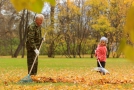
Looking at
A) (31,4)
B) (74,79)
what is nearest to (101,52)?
(74,79)

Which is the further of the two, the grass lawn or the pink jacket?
the pink jacket

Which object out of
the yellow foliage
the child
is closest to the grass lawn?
the yellow foliage

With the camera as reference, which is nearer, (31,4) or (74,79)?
(31,4)

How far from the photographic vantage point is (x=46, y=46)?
1953 inches

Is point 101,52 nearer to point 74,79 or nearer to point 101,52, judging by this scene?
point 101,52

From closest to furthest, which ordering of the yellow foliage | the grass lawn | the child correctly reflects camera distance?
the yellow foliage, the grass lawn, the child

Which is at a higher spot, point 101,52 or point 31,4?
point 31,4

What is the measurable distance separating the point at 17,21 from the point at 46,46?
215 inches

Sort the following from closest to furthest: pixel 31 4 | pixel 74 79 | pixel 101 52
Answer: pixel 31 4 → pixel 74 79 → pixel 101 52

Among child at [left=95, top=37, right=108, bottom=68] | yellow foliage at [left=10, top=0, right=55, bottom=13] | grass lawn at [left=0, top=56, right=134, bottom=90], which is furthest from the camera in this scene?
child at [left=95, top=37, right=108, bottom=68]

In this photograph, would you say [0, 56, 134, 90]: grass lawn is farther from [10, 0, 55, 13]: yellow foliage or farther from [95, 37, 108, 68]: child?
[95, 37, 108, 68]: child

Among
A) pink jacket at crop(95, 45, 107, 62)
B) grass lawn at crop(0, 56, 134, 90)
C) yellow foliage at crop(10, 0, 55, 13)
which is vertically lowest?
grass lawn at crop(0, 56, 134, 90)

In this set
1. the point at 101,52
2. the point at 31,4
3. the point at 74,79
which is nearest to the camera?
the point at 31,4

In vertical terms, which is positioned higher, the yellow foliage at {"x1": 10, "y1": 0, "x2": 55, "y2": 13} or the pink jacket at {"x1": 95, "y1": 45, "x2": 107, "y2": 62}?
the yellow foliage at {"x1": 10, "y1": 0, "x2": 55, "y2": 13}
